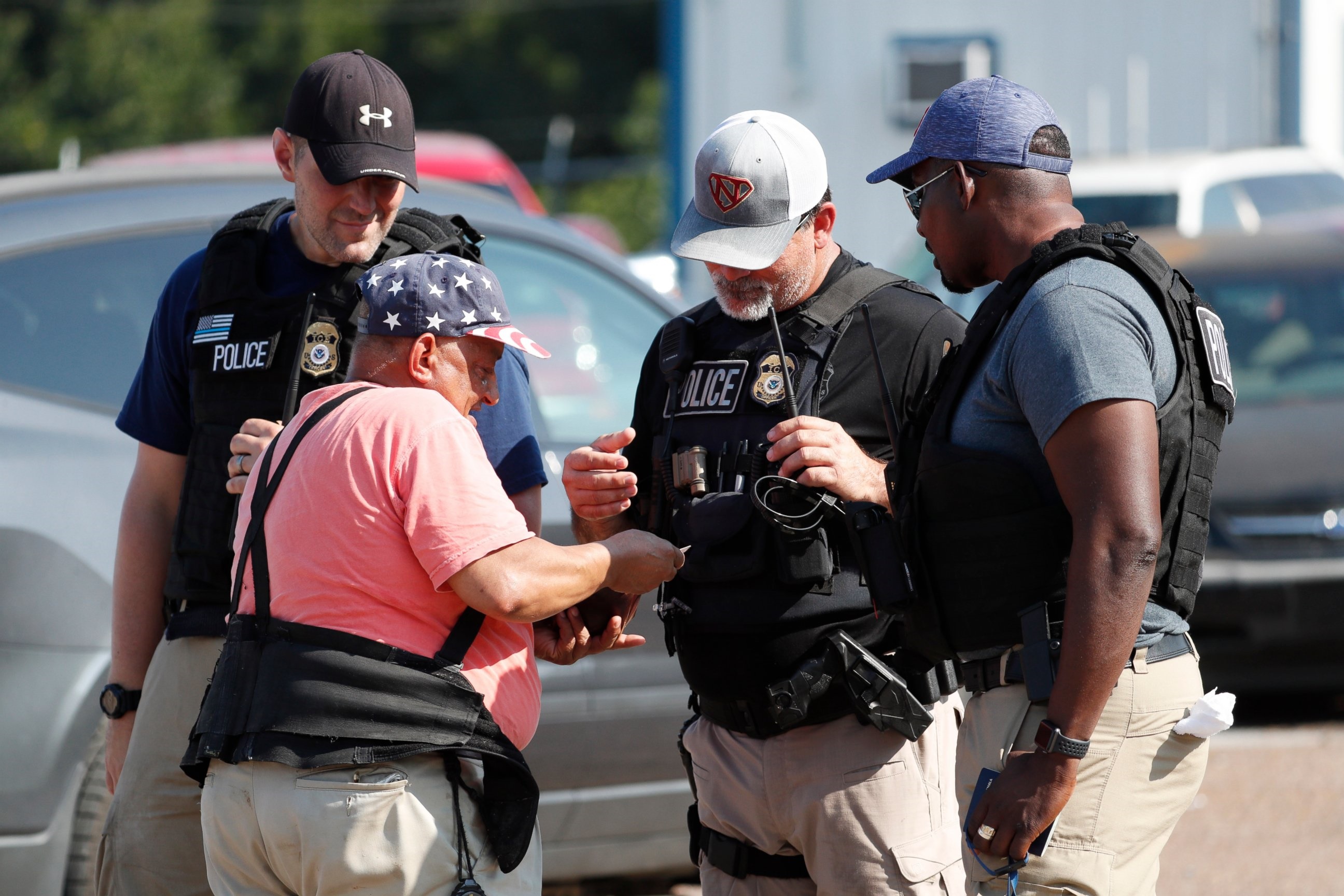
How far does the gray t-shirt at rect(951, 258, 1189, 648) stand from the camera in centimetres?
236

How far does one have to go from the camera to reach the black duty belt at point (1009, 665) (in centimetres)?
254

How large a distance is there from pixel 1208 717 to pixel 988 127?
43.2 inches

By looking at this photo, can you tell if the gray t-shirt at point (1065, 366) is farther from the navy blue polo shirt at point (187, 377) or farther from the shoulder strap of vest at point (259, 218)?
the shoulder strap of vest at point (259, 218)

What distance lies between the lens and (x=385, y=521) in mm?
2434

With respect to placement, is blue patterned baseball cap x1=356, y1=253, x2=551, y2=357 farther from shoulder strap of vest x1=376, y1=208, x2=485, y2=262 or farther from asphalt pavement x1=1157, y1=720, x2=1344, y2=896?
asphalt pavement x1=1157, y1=720, x2=1344, y2=896

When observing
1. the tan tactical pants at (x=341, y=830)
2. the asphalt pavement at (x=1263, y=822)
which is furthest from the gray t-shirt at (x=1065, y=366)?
the asphalt pavement at (x=1263, y=822)

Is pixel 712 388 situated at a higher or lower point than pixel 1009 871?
higher

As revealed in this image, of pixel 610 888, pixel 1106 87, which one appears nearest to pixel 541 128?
pixel 1106 87

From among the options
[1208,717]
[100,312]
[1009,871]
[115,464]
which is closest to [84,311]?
[100,312]

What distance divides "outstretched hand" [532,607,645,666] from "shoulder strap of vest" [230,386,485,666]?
459 millimetres

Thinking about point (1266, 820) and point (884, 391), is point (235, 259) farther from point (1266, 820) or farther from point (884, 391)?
point (1266, 820)

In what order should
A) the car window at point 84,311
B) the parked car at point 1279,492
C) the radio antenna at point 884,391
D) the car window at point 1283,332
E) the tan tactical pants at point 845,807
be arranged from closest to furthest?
1. the radio antenna at point 884,391
2. the tan tactical pants at point 845,807
3. the car window at point 84,311
4. the parked car at point 1279,492
5. the car window at point 1283,332

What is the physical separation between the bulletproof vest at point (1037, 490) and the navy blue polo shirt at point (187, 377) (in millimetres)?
902

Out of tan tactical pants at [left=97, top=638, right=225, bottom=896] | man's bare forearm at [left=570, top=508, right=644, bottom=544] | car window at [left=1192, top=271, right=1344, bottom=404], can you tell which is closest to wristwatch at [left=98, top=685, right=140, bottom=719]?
tan tactical pants at [left=97, top=638, right=225, bottom=896]
